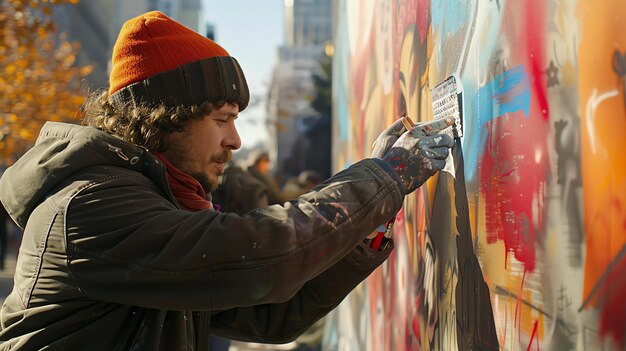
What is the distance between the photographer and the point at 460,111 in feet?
7.27

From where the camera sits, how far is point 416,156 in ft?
6.70

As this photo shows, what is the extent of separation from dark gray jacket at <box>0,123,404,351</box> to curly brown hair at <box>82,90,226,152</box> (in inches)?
5.8

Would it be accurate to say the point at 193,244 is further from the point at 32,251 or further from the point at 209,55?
the point at 209,55

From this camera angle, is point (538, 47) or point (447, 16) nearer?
point (538, 47)

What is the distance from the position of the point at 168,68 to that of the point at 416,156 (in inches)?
27.5

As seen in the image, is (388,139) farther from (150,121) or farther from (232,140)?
(150,121)

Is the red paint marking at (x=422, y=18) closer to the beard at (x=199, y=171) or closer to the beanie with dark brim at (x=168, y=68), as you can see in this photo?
the beanie with dark brim at (x=168, y=68)

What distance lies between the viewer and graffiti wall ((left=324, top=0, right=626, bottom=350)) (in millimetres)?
1403

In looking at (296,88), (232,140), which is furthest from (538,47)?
(296,88)

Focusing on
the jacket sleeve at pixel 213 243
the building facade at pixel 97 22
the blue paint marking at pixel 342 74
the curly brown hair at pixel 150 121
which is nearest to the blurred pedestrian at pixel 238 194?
the blue paint marking at pixel 342 74

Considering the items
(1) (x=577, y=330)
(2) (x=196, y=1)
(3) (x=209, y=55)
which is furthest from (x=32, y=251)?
(2) (x=196, y=1)

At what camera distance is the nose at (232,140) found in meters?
2.29

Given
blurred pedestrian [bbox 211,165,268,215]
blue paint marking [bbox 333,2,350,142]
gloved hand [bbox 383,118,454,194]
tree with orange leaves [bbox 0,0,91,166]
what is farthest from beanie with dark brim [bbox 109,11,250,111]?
tree with orange leaves [bbox 0,0,91,166]

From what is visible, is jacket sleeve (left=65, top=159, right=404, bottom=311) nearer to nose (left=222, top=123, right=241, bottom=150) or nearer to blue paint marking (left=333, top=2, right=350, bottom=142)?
nose (left=222, top=123, right=241, bottom=150)
